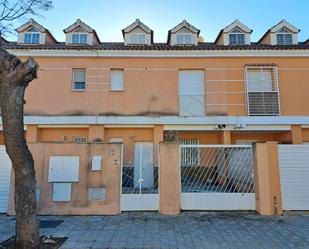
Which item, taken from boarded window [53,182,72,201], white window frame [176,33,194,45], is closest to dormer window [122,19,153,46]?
white window frame [176,33,194,45]

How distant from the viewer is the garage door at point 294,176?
8.23m

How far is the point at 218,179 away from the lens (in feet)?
29.4

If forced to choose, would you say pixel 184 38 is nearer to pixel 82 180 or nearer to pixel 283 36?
pixel 283 36

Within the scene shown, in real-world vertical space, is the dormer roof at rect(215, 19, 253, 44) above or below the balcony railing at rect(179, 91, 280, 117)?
above

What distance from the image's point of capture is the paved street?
5684 mm

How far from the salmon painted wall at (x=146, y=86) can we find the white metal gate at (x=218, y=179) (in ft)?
18.6

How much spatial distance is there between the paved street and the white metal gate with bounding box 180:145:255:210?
367 millimetres

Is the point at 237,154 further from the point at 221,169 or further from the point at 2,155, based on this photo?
the point at 2,155

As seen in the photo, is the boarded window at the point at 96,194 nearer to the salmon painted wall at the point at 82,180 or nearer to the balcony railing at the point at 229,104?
the salmon painted wall at the point at 82,180

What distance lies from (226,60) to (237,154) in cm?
794

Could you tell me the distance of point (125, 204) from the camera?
830cm

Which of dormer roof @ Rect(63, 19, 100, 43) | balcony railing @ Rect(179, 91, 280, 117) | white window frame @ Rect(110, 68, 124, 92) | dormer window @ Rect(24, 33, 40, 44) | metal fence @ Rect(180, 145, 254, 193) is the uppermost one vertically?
dormer roof @ Rect(63, 19, 100, 43)

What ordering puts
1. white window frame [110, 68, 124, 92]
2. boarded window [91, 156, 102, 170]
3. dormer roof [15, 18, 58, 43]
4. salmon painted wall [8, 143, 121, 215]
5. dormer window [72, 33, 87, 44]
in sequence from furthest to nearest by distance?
dormer window [72, 33, 87, 44]
dormer roof [15, 18, 58, 43]
white window frame [110, 68, 124, 92]
boarded window [91, 156, 102, 170]
salmon painted wall [8, 143, 121, 215]

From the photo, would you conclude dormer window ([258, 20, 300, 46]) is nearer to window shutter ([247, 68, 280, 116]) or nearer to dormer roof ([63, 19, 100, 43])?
window shutter ([247, 68, 280, 116])
